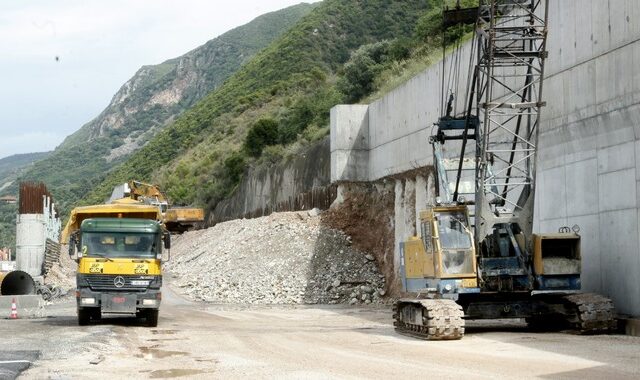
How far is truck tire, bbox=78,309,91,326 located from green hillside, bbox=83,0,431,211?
46275 mm

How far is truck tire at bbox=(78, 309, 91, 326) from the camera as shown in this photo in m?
28.9

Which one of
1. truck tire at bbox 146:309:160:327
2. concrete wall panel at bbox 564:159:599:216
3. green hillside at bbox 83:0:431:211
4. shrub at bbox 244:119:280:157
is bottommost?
truck tire at bbox 146:309:160:327

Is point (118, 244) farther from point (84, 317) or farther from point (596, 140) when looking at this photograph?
point (596, 140)

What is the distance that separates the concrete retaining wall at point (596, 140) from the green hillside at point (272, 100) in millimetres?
47979

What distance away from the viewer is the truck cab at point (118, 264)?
91.4ft

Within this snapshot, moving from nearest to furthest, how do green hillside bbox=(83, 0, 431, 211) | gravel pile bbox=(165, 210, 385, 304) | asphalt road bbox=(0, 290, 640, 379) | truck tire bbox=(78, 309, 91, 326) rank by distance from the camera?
1. asphalt road bbox=(0, 290, 640, 379)
2. truck tire bbox=(78, 309, 91, 326)
3. gravel pile bbox=(165, 210, 385, 304)
4. green hillside bbox=(83, 0, 431, 211)

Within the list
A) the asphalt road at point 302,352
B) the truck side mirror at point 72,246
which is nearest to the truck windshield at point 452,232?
the asphalt road at point 302,352

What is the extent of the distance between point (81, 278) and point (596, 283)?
13.8m

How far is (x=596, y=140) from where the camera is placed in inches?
977

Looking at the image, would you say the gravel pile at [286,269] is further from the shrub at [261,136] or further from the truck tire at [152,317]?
the shrub at [261,136]

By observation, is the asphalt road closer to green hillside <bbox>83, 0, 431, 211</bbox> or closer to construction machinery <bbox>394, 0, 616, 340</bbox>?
construction machinery <bbox>394, 0, 616, 340</bbox>

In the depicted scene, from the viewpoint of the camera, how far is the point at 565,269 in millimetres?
23312

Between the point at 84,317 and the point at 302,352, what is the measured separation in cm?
1090

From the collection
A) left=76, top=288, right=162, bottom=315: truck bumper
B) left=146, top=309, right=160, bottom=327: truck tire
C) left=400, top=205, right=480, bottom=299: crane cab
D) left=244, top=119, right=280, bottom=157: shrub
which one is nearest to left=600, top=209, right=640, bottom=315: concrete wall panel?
left=400, top=205, right=480, bottom=299: crane cab
